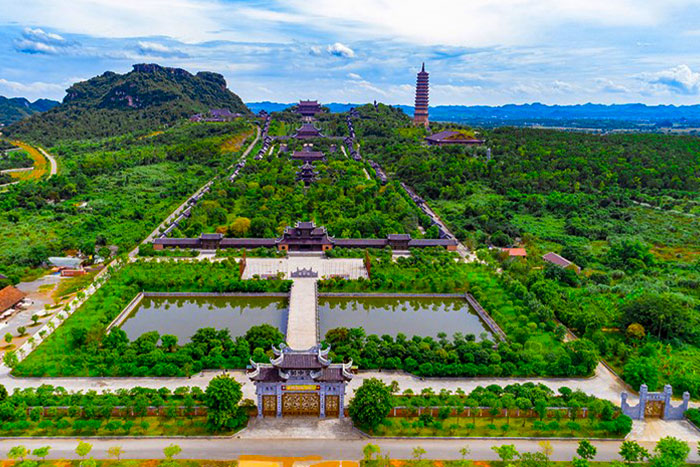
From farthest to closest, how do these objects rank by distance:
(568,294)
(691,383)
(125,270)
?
(125,270)
(568,294)
(691,383)

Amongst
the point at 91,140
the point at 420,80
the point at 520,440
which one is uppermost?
the point at 420,80

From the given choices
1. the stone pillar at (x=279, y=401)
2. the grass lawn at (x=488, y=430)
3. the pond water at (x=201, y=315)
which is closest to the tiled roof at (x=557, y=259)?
the grass lawn at (x=488, y=430)

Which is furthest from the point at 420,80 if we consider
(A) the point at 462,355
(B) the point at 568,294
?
(A) the point at 462,355

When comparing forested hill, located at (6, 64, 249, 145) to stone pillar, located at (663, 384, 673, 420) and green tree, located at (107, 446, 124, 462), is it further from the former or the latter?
stone pillar, located at (663, 384, 673, 420)

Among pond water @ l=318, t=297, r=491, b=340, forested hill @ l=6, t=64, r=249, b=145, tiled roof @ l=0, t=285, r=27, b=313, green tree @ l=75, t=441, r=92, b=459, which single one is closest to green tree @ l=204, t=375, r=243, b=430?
green tree @ l=75, t=441, r=92, b=459

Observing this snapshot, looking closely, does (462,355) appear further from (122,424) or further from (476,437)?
(122,424)

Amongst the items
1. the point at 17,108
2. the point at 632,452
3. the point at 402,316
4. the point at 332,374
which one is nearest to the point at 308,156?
the point at 402,316

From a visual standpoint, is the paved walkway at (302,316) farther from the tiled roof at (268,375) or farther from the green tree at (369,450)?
the green tree at (369,450)

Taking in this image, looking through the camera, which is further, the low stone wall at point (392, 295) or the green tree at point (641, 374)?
the low stone wall at point (392, 295)
